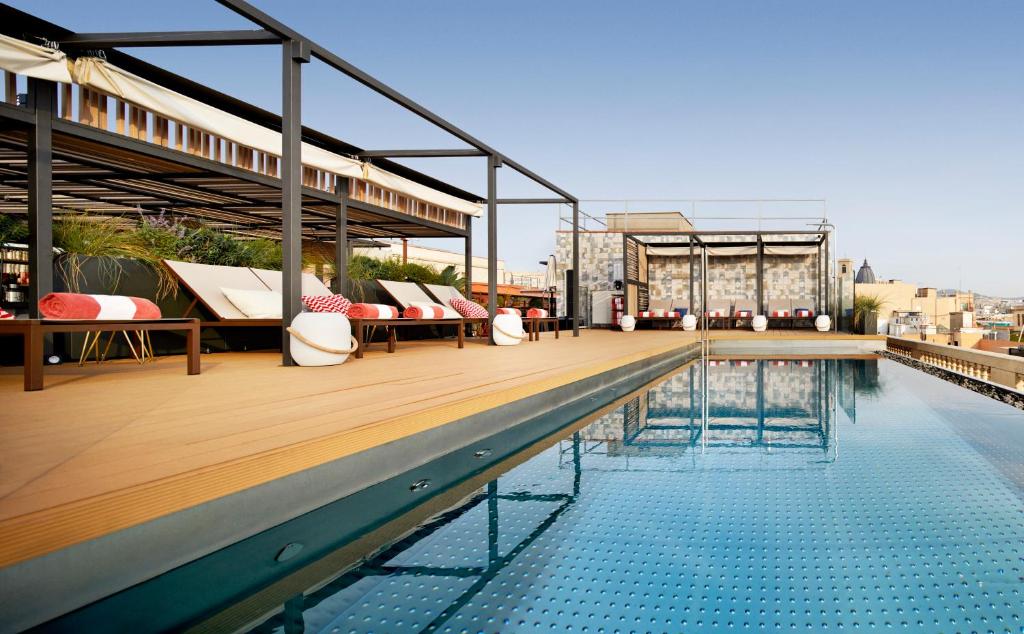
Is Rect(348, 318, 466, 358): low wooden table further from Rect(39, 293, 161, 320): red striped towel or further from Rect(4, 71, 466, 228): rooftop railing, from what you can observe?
Rect(4, 71, 466, 228): rooftop railing

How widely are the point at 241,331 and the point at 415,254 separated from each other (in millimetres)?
29366

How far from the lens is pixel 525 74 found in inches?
552

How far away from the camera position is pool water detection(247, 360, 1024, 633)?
1.40m

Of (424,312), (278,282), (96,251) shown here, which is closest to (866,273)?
(424,312)

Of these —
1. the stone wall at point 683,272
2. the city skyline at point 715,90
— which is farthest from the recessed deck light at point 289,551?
the stone wall at point 683,272

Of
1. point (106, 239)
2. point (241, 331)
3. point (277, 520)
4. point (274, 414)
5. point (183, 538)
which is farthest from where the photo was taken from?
point (241, 331)

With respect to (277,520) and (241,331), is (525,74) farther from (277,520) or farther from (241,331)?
(277,520)

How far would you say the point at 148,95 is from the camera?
448cm

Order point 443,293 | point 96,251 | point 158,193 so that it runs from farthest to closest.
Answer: point 443,293, point 158,193, point 96,251

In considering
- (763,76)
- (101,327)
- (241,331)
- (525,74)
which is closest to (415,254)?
(525,74)

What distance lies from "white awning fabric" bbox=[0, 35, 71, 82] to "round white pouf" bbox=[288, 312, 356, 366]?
2077 millimetres

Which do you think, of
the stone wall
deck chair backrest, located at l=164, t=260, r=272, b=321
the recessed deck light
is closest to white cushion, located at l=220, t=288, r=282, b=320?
deck chair backrest, located at l=164, t=260, r=272, b=321

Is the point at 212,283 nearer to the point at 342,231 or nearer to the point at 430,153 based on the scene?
the point at 342,231

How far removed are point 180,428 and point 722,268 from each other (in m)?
14.6
